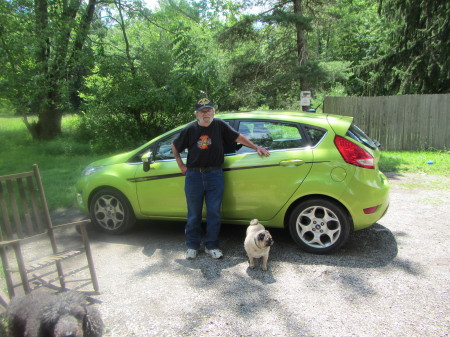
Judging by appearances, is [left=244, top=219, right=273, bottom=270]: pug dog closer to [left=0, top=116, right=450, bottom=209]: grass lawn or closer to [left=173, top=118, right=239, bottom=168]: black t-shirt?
[left=173, top=118, right=239, bottom=168]: black t-shirt

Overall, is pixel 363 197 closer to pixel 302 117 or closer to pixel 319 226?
pixel 319 226

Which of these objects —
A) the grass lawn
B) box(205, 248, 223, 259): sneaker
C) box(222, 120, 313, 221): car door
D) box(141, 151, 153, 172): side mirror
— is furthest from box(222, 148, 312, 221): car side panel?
the grass lawn

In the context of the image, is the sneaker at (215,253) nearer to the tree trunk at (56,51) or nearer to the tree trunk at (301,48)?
the tree trunk at (301,48)

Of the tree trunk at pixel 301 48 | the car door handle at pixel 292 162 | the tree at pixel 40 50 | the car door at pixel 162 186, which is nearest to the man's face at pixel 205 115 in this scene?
the car door at pixel 162 186

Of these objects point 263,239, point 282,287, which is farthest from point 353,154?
point 282,287

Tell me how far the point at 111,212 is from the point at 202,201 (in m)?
1.53

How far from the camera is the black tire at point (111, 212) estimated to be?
16.4 feet

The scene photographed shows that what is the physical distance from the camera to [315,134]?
429 centimetres

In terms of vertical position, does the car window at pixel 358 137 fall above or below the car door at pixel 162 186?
above

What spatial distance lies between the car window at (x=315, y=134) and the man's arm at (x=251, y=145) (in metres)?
0.54

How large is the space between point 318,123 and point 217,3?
13.7m

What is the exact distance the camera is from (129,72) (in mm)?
11961

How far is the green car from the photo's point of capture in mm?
4098

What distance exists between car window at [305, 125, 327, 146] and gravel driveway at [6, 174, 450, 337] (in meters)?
1.35
